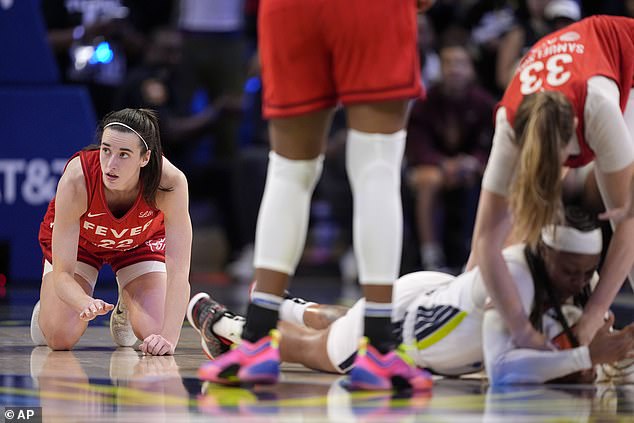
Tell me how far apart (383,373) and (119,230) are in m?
1.54

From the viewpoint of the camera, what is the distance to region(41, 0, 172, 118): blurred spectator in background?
8055 mm

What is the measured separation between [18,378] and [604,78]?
6.81 ft

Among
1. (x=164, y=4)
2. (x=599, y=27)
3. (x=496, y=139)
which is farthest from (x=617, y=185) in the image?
(x=164, y=4)

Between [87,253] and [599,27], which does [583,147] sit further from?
[87,253]

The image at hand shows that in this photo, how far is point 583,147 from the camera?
11.2 feet

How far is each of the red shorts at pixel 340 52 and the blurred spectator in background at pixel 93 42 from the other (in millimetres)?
5127

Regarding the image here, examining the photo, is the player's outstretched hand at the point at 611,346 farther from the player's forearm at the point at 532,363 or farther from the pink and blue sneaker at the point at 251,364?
the pink and blue sneaker at the point at 251,364

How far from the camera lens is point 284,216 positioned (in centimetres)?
317

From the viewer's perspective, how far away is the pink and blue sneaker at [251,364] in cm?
303

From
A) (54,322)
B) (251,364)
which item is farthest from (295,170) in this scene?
(54,322)

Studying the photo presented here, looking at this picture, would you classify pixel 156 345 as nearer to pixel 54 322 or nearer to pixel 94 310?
pixel 94 310


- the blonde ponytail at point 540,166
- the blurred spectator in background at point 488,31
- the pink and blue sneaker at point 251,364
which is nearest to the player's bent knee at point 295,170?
the pink and blue sneaker at point 251,364

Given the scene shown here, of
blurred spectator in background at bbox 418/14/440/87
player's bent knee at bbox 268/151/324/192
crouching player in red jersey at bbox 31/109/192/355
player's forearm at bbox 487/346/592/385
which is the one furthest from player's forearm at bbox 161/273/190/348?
blurred spectator in background at bbox 418/14/440/87

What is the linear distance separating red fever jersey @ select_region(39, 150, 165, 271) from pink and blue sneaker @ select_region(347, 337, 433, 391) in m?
1.35
